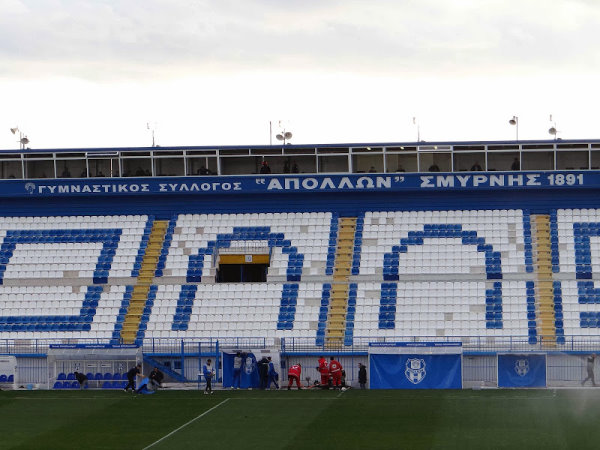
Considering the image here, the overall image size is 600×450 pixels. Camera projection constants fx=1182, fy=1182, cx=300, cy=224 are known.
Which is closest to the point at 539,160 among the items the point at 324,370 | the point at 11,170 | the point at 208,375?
the point at 324,370

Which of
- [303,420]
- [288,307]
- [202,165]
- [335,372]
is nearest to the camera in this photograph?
[303,420]

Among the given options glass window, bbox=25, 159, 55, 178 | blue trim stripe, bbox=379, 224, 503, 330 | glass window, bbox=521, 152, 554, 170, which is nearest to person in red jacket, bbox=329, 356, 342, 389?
blue trim stripe, bbox=379, 224, 503, 330

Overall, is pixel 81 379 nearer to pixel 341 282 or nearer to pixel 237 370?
pixel 237 370

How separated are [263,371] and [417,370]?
222 inches

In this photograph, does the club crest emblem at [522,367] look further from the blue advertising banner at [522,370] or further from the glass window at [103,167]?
the glass window at [103,167]

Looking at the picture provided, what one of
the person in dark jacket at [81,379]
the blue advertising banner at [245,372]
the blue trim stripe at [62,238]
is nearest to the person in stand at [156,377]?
the blue advertising banner at [245,372]

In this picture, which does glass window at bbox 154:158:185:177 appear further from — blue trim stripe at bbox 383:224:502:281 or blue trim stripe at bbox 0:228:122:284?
blue trim stripe at bbox 383:224:502:281

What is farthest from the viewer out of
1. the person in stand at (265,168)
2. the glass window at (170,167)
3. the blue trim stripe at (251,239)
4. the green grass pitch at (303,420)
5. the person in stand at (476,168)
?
the glass window at (170,167)

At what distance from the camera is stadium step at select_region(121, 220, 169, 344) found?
4891 cm

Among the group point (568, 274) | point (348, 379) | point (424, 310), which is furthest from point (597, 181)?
point (348, 379)

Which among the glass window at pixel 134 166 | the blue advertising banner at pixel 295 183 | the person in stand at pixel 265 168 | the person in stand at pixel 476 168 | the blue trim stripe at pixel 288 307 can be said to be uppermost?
the glass window at pixel 134 166

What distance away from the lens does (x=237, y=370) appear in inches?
1725

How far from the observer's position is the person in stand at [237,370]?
4362cm

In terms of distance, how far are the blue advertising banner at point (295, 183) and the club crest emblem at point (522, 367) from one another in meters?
12.4
